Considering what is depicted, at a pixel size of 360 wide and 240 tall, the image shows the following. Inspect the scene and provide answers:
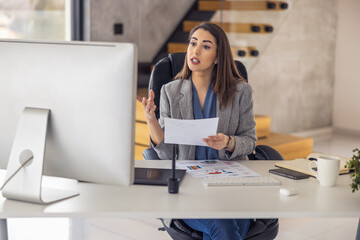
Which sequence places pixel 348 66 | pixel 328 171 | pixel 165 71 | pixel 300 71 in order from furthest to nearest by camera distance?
pixel 348 66, pixel 300 71, pixel 165 71, pixel 328 171

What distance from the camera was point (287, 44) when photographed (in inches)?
268

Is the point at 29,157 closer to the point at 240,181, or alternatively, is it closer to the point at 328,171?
the point at 240,181

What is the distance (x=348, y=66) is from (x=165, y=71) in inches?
206

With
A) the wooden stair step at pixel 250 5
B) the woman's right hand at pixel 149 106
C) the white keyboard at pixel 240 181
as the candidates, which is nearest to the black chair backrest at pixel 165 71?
the woman's right hand at pixel 149 106

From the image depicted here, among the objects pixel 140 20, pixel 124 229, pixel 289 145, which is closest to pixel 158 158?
pixel 124 229

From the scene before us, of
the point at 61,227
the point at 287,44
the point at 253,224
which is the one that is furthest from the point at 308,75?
the point at 253,224

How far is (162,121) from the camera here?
99.3 inches

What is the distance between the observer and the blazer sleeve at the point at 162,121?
2434mm

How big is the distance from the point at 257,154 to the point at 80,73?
1.16 meters

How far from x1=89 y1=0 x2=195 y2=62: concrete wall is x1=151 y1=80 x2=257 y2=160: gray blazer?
3091 mm

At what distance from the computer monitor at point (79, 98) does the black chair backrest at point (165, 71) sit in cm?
109

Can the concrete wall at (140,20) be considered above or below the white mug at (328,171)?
above

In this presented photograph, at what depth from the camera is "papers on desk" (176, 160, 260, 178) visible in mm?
2096

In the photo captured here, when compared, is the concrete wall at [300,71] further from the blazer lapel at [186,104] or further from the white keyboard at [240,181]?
the white keyboard at [240,181]
